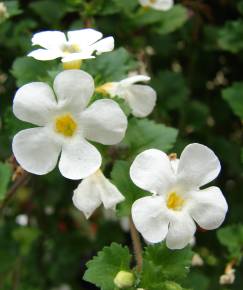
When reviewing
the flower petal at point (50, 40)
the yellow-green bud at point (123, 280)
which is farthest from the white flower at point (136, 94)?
the yellow-green bud at point (123, 280)

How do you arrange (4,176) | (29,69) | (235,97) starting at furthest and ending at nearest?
(235,97) < (29,69) < (4,176)

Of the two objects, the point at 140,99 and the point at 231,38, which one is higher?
the point at 140,99

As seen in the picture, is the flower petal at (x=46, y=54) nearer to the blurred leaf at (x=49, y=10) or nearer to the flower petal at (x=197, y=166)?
the flower petal at (x=197, y=166)

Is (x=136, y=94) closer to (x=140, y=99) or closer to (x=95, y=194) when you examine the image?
(x=140, y=99)

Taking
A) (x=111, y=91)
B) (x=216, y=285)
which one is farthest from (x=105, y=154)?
(x=216, y=285)

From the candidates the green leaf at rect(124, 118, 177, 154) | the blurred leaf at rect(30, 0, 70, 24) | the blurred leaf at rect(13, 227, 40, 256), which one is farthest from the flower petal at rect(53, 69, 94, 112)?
the blurred leaf at rect(13, 227, 40, 256)

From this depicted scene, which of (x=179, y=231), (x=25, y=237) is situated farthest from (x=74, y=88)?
(x=25, y=237)
